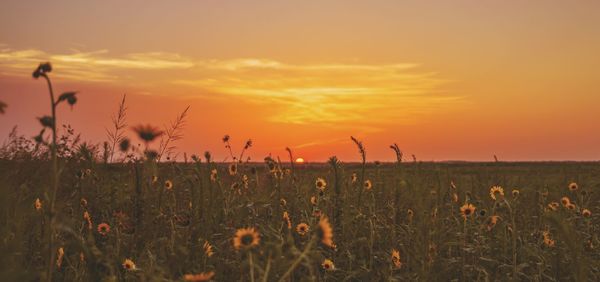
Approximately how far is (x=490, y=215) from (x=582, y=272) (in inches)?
103

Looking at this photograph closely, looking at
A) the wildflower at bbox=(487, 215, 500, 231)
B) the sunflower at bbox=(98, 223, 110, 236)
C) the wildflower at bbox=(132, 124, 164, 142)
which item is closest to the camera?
the wildflower at bbox=(132, 124, 164, 142)

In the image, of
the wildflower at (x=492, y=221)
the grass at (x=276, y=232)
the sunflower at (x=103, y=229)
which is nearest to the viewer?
the grass at (x=276, y=232)

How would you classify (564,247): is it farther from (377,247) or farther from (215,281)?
(215,281)

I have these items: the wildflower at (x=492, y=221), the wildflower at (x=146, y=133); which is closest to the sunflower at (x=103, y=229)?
the wildflower at (x=146, y=133)

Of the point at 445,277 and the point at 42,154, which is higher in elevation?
the point at 42,154

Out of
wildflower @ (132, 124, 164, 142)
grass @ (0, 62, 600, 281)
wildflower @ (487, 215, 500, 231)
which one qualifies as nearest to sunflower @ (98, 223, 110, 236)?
grass @ (0, 62, 600, 281)

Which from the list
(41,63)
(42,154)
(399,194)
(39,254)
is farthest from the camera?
(42,154)

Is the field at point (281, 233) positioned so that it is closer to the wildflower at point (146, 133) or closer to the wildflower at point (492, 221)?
the wildflower at point (492, 221)

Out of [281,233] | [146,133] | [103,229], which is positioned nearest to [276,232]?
[281,233]

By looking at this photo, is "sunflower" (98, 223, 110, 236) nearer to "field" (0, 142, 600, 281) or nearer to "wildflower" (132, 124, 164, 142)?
"field" (0, 142, 600, 281)

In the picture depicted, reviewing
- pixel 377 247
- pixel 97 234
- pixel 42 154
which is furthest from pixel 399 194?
pixel 42 154

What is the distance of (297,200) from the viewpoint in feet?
19.7

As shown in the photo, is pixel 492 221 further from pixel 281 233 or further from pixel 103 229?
pixel 103 229

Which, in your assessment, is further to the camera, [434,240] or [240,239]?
[434,240]
